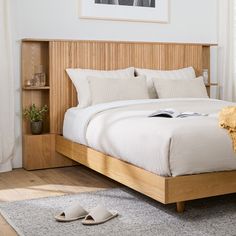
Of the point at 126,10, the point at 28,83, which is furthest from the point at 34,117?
the point at 126,10

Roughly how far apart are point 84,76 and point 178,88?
0.88 meters

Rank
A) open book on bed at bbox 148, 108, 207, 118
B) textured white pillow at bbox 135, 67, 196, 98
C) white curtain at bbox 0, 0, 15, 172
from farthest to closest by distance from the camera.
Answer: textured white pillow at bbox 135, 67, 196, 98 < white curtain at bbox 0, 0, 15, 172 < open book on bed at bbox 148, 108, 207, 118

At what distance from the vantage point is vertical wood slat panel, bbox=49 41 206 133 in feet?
14.5

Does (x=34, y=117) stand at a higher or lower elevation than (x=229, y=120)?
lower

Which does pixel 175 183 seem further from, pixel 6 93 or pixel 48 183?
pixel 6 93

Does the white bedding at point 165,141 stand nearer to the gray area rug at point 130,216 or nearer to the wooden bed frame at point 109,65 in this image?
the wooden bed frame at point 109,65

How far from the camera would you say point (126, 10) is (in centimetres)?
482

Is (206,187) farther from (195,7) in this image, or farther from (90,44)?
(195,7)

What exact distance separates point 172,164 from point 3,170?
208cm

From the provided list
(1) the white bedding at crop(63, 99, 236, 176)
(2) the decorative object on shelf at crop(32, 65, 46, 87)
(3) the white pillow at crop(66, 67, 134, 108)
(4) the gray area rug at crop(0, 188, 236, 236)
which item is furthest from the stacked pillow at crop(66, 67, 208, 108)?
(4) the gray area rug at crop(0, 188, 236, 236)

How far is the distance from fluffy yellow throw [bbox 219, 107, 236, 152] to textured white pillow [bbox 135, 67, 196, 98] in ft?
5.90

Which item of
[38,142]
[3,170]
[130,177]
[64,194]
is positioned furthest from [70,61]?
[130,177]

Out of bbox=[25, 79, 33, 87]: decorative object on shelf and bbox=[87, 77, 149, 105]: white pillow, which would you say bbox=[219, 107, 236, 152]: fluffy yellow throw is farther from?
bbox=[25, 79, 33, 87]: decorative object on shelf

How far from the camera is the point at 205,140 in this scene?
277 cm
